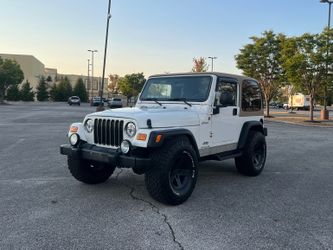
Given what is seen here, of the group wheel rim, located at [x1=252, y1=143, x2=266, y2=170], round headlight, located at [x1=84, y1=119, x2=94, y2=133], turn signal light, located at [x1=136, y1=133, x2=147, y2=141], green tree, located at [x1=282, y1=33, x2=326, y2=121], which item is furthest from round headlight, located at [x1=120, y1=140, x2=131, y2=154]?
green tree, located at [x1=282, y1=33, x2=326, y2=121]

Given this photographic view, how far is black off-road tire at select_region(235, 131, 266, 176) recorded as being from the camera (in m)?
7.23

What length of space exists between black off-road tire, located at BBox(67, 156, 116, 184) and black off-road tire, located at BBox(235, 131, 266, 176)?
8.79 ft

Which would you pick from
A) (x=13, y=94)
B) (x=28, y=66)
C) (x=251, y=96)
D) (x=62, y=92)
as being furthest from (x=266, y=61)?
(x=28, y=66)

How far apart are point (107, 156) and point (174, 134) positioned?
1.01m

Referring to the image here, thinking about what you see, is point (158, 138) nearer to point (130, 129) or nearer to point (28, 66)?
point (130, 129)

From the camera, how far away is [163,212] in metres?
4.98

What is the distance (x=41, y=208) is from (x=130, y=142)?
1551mm

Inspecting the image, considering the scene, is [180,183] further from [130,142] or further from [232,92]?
[232,92]

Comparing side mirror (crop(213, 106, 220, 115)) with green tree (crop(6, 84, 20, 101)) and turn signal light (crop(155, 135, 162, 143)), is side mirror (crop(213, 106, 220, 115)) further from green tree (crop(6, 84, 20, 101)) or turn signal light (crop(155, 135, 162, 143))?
green tree (crop(6, 84, 20, 101))

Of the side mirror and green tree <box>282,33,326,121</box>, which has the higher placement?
green tree <box>282,33,326,121</box>

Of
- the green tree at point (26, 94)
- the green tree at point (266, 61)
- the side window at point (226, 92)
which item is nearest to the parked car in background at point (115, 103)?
the side window at point (226, 92)

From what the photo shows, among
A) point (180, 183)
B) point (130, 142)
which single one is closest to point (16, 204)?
point (130, 142)

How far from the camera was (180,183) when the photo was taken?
5.54m

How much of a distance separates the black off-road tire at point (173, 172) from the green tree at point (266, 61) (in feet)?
92.2
